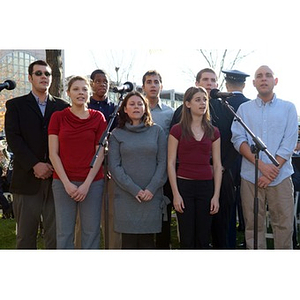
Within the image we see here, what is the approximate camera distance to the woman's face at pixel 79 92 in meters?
4.14

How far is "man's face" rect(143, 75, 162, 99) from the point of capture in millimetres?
4758

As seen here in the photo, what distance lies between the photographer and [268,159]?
4383mm

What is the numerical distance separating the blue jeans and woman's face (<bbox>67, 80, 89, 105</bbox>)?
0.79 metres

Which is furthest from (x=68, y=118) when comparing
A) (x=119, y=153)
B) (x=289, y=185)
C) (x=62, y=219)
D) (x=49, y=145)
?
(x=289, y=185)

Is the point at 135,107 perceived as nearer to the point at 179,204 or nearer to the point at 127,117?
the point at 127,117

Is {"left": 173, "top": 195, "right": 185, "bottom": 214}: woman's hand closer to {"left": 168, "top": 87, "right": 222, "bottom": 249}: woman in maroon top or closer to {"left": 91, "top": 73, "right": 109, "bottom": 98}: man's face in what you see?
{"left": 168, "top": 87, "right": 222, "bottom": 249}: woman in maroon top

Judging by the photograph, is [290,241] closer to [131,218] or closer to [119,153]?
[131,218]

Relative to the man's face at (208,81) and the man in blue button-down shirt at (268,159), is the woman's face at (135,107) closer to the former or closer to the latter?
the man's face at (208,81)

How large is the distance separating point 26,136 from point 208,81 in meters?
2.03

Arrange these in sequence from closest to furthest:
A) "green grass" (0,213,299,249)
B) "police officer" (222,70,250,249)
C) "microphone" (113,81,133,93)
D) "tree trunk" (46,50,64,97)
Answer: "microphone" (113,81,133,93) < "police officer" (222,70,250,249) < "green grass" (0,213,299,249) < "tree trunk" (46,50,64,97)

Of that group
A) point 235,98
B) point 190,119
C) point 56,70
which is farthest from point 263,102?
point 56,70

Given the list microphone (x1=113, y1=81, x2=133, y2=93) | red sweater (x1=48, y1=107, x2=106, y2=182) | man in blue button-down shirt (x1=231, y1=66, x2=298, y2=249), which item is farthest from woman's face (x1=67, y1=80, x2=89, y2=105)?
man in blue button-down shirt (x1=231, y1=66, x2=298, y2=249)

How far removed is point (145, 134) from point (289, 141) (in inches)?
57.5

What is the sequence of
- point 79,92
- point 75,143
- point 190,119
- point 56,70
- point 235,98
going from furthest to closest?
point 56,70, point 235,98, point 190,119, point 79,92, point 75,143
